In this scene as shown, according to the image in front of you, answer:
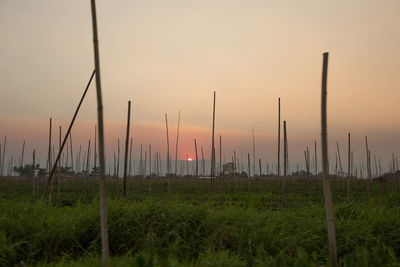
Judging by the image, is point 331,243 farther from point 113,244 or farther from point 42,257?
point 42,257

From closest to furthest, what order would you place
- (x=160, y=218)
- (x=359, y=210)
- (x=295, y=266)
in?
1. (x=295, y=266)
2. (x=160, y=218)
3. (x=359, y=210)

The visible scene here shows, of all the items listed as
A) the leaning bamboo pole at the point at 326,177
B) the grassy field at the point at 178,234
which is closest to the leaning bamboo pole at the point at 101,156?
the grassy field at the point at 178,234

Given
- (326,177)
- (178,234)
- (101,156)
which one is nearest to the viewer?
(101,156)

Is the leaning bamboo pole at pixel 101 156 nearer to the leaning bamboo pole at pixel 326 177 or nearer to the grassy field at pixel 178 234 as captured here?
the grassy field at pixel 178 234

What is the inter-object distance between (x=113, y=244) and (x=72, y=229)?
1.53 feet

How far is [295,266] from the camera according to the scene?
2.26m

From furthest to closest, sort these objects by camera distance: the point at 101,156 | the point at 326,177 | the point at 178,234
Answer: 1. the point at 178,234
2. the point at 326,177
3. the point at 101,156

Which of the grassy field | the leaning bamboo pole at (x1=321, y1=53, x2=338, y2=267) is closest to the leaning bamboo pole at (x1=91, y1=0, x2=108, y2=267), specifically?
the grassy field

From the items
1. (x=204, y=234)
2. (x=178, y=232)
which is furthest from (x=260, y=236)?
(x=178, y=232)

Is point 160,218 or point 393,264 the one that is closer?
point 393,264

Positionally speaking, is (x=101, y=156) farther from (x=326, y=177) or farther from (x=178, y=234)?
(x=178, y=234)

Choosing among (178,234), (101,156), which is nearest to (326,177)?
(101,156)

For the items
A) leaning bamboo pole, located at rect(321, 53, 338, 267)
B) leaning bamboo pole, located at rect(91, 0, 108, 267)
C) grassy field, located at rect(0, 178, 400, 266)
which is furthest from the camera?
grassy field, located at rect(0, 178, 400, 266)

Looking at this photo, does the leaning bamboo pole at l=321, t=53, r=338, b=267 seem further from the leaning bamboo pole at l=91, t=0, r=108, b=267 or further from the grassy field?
the leaning bamboo pole at l=91, t=0, r=108, b=267
